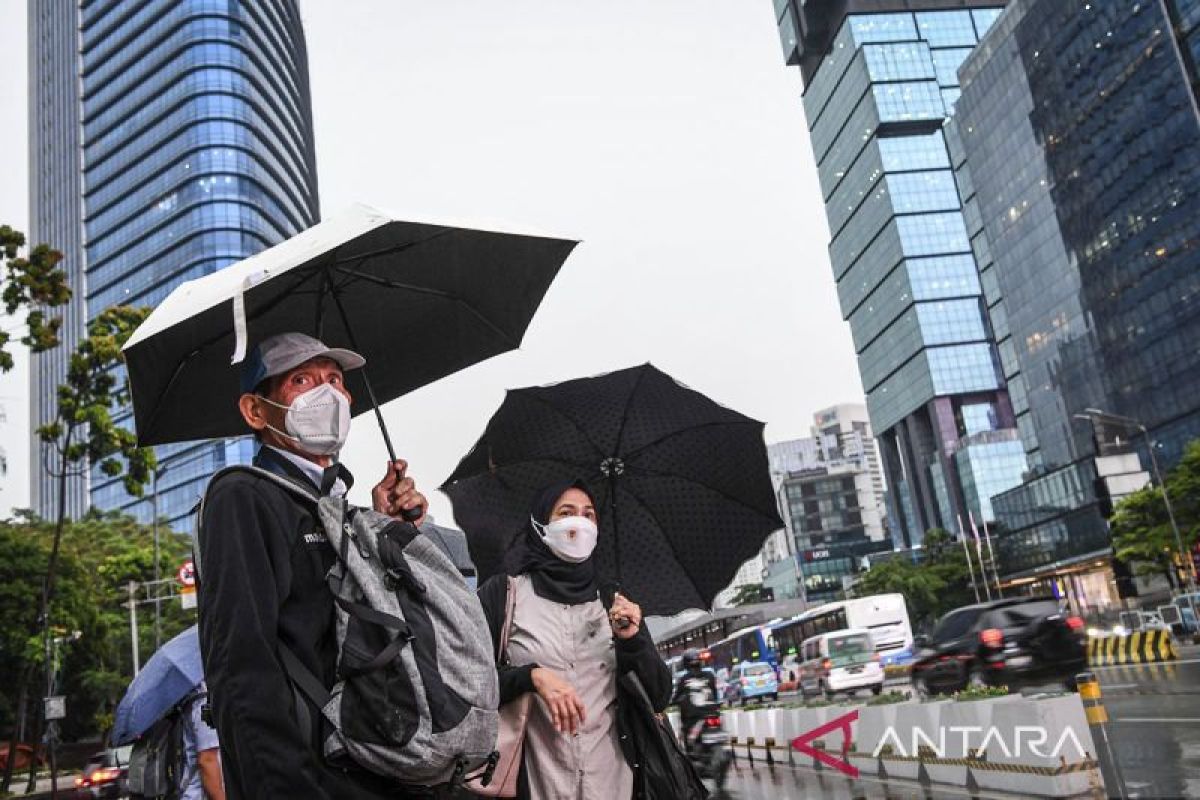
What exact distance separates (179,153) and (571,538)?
118 m

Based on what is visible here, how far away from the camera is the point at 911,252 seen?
401 ft

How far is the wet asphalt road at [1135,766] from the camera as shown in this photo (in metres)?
7.94

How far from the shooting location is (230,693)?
1985 mm

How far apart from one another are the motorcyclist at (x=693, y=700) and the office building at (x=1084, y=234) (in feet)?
204

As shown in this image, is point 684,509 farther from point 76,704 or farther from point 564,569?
point 76,704

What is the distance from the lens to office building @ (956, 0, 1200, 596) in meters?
66.4

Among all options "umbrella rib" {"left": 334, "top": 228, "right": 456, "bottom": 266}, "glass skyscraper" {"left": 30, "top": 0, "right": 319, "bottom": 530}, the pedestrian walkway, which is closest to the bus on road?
the pedestrian walkway

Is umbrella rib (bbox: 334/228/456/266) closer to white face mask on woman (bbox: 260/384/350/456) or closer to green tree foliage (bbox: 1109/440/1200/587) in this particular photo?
white face mask on woman (bbox: 260/384/350/456)

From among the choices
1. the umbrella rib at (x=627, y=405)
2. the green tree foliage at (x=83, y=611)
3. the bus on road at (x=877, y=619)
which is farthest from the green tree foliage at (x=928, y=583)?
the umbrella rib at (x=627, y=405)

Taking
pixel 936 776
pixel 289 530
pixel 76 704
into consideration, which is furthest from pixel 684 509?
pixel 76 704

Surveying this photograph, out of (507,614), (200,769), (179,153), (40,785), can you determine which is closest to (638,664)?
(507,614)

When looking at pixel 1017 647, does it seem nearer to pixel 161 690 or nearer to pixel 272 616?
pixel 161 690

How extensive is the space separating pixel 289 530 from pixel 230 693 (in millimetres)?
389

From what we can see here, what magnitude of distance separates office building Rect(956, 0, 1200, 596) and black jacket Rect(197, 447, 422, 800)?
7132cm
